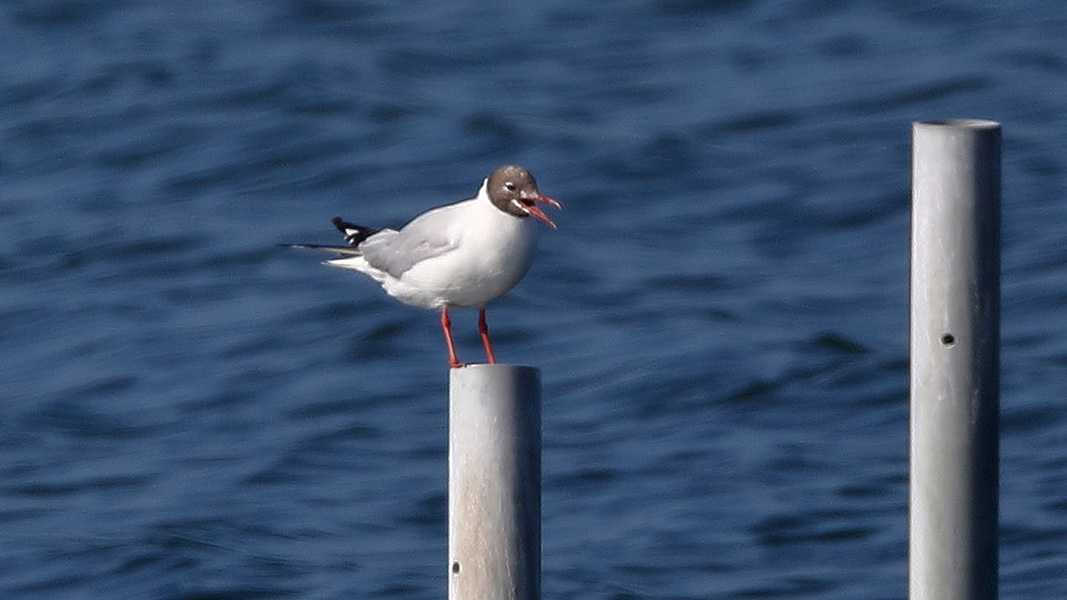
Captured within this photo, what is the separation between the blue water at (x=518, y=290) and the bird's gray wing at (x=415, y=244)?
3193 millimetres

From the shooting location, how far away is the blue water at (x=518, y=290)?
1152 centimetres

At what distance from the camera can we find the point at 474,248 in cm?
712

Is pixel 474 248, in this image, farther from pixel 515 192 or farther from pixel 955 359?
pixel 955 359

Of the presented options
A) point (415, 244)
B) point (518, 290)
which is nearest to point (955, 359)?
point (415, 244)

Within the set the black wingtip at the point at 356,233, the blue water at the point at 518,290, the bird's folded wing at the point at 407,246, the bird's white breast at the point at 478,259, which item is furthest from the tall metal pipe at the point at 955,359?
the blue water at the point at 518,290

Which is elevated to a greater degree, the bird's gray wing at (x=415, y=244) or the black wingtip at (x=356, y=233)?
the black wingtip at (x=356, y=233)

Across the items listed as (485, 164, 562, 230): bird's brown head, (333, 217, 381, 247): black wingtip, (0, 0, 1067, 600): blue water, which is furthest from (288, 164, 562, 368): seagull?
(0, 0, 1067, 600): blue water

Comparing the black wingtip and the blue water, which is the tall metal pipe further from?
the blue water

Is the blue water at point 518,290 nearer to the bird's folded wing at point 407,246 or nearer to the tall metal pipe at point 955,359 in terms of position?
the bird's folded wing at point 407,246

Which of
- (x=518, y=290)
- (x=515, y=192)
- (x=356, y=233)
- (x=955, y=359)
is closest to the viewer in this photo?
(x=955, y=359)

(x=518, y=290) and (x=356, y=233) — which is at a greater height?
(x=518, y=290)

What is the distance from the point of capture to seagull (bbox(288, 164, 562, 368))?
7.07 m

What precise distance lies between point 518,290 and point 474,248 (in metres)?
7.98

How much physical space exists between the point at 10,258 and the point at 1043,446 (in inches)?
293
